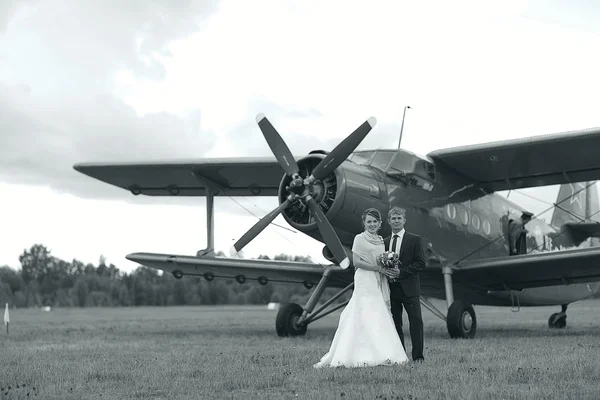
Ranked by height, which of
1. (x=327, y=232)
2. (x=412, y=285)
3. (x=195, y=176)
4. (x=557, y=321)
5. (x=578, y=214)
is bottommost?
(x=557, y=321)

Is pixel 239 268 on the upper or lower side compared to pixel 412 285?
upper

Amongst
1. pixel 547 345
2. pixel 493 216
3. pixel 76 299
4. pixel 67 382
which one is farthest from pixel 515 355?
pixel 76 299

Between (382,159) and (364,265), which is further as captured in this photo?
(382,159)

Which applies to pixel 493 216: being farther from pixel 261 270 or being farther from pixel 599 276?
pixel 261 270

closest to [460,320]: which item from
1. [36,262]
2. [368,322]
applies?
[368,322]

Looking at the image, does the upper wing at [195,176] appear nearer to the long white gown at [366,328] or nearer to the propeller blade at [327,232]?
the propeller blade at [327,232]

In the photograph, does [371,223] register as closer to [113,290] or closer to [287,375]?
[287,375]

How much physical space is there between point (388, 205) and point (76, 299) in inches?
3348

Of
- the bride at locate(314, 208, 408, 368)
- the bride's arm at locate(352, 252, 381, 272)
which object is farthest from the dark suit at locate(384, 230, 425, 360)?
the bride's arm at locate(352, 252, 381, 272)

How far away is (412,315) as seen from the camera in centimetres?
888

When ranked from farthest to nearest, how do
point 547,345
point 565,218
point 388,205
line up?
point 565,218
point 388,205
point 547,345

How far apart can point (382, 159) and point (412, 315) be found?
5994 mm

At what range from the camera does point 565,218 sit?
20.5 meters

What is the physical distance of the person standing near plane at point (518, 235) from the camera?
1716 cm
